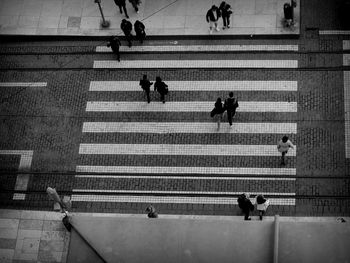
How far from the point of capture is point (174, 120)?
75.0 feet

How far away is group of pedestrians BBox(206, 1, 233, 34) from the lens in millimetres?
23312

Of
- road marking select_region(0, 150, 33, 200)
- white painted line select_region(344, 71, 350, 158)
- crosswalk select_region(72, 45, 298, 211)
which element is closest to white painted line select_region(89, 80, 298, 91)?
crosswalk select_region(72, 45, 298, 211)

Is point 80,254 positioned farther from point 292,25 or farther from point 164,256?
point 292,25

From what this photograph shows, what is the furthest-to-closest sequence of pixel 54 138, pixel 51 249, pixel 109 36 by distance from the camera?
pixel 109 36
pixel 54 138
pixel 51 249

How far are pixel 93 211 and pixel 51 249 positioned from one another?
6.66 feet

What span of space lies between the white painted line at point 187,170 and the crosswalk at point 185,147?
37 mm

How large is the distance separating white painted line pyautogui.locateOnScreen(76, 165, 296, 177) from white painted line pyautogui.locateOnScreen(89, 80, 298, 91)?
3.51 m

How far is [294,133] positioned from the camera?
22.0 metres

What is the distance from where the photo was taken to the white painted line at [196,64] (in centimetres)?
2356

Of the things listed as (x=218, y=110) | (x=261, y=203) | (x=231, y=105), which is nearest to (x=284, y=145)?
(x=261, y=203)

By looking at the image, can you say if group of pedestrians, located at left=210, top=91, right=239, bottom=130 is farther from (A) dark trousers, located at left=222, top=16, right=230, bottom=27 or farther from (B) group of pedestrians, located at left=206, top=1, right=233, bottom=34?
(A) dark trousers, located at left=222, top=16, right=230, bottom=27

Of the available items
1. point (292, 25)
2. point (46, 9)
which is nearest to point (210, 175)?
point (292, 25)

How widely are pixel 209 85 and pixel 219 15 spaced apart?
2.87 metres

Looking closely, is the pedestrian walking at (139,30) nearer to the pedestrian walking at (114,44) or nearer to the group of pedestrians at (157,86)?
the pedestrian walking at (114,44)
